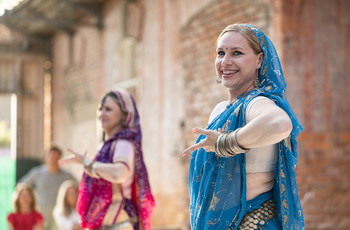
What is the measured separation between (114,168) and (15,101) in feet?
41.5

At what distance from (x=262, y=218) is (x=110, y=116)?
1.79 meters

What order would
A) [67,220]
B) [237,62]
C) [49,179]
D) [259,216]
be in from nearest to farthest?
1. [259,216]
2. [237,62]
3. [67,220]
4. [49,179]

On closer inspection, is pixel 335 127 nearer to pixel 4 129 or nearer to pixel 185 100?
pixel 185 100

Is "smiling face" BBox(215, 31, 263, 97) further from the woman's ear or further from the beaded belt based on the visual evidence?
the beaded belt

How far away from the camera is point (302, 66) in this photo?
6590 mm

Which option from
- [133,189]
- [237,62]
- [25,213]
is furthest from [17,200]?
[237,62]

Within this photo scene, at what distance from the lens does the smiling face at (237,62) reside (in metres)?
2.38

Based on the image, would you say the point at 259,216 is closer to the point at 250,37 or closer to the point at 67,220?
the point at 250,37

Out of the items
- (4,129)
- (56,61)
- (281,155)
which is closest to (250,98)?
(281,155)

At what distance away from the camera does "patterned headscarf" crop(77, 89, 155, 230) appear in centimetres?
370

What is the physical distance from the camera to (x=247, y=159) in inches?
90.7

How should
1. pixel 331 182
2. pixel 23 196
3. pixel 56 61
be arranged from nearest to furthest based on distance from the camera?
pixel 331 182 < pixel 23 196 < pixel 56 61

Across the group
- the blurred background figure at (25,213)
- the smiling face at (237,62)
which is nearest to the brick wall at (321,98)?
the blurred background figure at (25,213)

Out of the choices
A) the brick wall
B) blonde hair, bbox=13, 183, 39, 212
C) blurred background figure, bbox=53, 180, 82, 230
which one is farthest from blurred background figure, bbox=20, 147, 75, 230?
the brick wall
